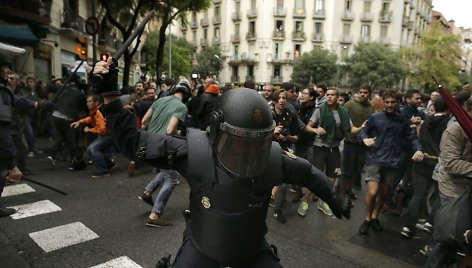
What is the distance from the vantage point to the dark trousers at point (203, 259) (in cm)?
202

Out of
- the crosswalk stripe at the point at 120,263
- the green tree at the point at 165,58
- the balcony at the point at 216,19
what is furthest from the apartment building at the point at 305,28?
the crosswalk stripe at the point at 120,263

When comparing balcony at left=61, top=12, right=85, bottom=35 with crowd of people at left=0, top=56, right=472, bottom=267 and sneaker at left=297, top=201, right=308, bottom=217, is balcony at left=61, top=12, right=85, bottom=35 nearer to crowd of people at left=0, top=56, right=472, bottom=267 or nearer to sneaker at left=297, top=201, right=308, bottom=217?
crowd of people at left=0, top=56, right=472, bottom=267

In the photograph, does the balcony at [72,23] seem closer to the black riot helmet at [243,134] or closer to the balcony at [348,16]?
the black riot helmet at [243,134]

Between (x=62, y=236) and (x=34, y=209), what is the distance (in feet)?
3.66

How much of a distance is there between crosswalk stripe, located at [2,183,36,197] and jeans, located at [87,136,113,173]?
3.94 ft

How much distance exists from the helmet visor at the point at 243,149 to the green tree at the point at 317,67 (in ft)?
132

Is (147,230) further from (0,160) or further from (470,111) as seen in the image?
(470,111)

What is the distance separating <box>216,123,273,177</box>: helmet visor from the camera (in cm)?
184

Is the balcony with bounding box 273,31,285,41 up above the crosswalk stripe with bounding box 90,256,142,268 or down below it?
above

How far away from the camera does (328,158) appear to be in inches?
211

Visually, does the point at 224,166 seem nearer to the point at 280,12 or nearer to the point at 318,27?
the point at 280,12

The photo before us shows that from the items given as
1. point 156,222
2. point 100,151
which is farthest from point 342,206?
point 100,151

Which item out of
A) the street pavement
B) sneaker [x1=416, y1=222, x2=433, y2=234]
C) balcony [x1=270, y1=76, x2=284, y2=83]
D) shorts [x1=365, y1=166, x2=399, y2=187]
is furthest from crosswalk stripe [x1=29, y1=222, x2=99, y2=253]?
balcony [x1=270, y1=76, x2=284, y2=83]

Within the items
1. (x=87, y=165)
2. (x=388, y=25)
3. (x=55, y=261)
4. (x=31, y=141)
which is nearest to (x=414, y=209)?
(x=55, y=261)
